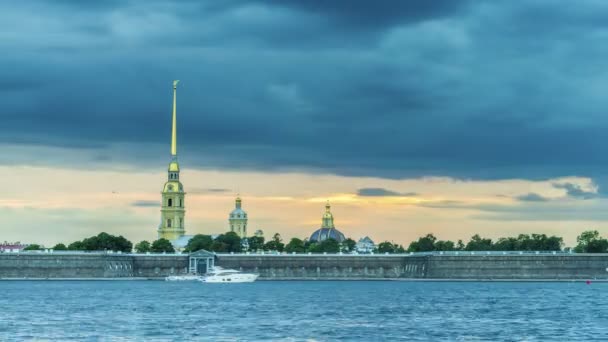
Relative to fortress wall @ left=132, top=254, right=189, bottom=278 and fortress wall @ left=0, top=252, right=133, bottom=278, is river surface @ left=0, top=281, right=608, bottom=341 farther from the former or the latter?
fortress wall @ left=132, top=254, right=189, bottom=278

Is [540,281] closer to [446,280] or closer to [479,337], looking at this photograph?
[446,280]

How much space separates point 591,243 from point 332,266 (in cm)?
3768

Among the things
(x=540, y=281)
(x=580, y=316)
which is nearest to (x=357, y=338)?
(x=580, y=316)

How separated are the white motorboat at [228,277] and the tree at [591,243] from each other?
4900cm

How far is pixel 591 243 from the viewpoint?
187 metres

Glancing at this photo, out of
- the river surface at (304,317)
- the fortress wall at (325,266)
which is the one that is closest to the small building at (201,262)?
the fortress wall at (325,266)

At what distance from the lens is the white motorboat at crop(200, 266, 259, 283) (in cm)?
17138

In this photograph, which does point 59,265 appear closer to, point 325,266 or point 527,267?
point 325,266

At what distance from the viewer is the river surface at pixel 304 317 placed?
65.9 m

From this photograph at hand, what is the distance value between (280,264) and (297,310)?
9944 cm

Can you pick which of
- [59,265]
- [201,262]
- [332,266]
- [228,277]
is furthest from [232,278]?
[59,265]

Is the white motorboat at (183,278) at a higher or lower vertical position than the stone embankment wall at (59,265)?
lower

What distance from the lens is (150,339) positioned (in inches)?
2484

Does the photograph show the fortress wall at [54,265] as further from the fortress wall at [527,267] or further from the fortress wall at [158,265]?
the fortress wall at [527,267]
